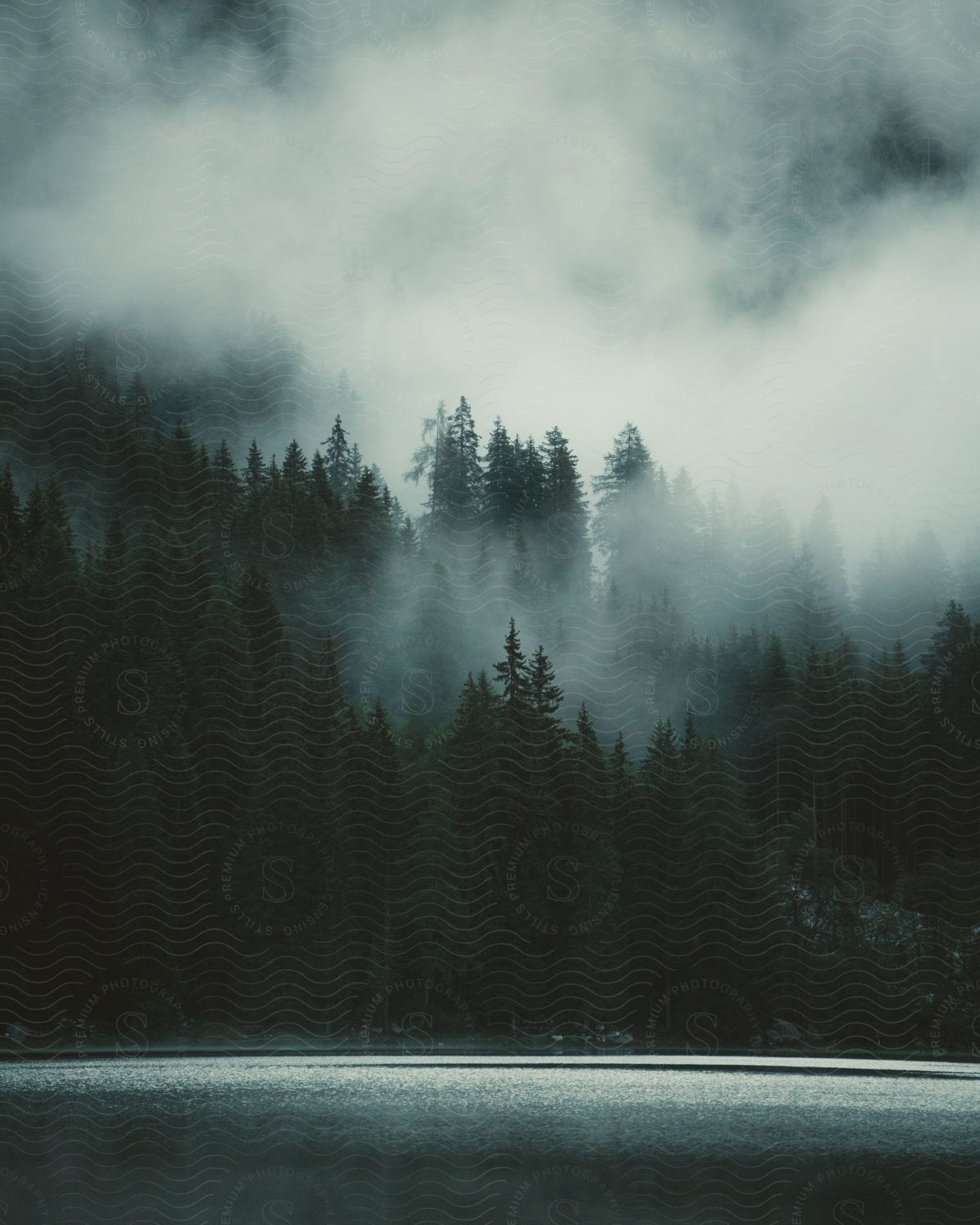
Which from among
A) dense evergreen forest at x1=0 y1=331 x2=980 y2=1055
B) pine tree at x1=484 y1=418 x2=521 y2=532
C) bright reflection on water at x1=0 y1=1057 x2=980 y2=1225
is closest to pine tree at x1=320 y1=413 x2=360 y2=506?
pine tree at x1=484 y1=418 x2=521 y2=532

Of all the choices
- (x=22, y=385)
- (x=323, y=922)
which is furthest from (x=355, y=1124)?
(x=22, y=385)

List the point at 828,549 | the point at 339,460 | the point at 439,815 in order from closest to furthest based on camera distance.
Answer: the point at 439,815
the point at 828,549
the point at 339,460

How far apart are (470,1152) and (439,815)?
28.7 metres

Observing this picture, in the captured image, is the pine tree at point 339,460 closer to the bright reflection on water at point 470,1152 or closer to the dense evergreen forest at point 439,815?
the dense evergreen forest at point 439,815

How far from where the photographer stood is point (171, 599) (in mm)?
65562

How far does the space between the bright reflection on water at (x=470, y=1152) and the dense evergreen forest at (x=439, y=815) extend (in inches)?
556

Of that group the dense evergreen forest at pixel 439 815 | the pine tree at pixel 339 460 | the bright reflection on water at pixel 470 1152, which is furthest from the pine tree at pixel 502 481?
the bright reflection on water at pixel 470 1152

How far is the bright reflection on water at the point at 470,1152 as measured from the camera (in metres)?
18.9

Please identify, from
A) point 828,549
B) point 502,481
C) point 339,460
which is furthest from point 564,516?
point 828,549

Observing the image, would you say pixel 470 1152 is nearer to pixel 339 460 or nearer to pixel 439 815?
pixel 439 815

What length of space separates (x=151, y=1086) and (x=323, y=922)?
1780 cm

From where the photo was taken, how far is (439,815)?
167 ft

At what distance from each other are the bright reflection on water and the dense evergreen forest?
14.1m

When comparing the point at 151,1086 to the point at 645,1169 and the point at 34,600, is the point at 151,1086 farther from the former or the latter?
the point at 34,600
